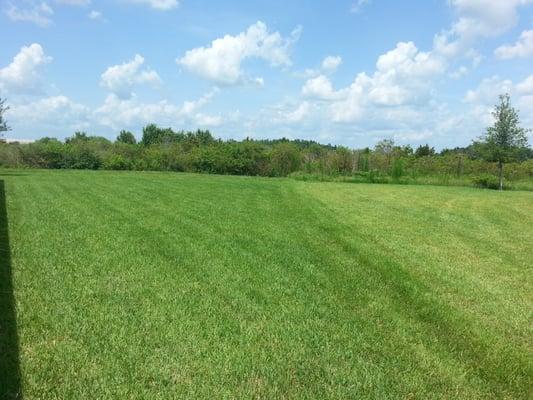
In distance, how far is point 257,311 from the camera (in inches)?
201

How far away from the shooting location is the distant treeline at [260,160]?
3462 centimetres

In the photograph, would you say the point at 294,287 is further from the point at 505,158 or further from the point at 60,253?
the point at 505,158

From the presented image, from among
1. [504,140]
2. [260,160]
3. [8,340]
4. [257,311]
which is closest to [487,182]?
[504,140]

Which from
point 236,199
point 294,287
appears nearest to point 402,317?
point 294,287

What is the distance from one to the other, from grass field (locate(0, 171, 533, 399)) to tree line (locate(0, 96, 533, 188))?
21.7 metres

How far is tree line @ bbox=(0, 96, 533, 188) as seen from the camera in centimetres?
2997

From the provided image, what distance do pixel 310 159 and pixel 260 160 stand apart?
5847mm

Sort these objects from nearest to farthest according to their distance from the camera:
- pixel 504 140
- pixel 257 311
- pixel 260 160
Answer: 1. pixel 257 311
2. pixel 504 140
3. pixel 260 160

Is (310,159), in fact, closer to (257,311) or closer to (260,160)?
(260,160)

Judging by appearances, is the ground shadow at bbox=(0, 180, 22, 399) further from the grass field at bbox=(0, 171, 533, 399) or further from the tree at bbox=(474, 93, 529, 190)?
the tree at bbox=(474, 93, 529, 190)

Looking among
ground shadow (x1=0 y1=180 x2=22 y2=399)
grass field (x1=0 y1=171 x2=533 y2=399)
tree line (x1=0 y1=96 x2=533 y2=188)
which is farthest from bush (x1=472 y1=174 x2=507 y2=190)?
ground shadow (x1=0 y1=180 x2=22 y2=399)

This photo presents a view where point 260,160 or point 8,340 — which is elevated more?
point 260,160

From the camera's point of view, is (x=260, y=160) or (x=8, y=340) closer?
(x=8, y=340)

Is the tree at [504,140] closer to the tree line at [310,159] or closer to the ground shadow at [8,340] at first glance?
the tree line at [310,159]
